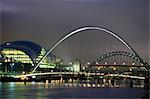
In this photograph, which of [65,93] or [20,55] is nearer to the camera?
[65,93]

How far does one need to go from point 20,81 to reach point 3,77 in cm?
86

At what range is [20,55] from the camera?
82.7 feet

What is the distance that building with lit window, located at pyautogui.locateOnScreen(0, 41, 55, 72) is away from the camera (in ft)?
78.6

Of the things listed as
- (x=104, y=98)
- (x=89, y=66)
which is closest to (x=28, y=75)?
(x=89, y=66)

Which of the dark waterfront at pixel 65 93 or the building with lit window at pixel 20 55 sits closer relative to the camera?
the dark waterfront at pixel 65 93

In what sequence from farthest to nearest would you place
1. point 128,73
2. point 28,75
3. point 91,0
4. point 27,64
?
point 27,64 < point 28,75 < point 128,73 < point 91,0

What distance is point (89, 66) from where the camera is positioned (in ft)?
58.7

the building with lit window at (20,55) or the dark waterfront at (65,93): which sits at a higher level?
the building with lit window at (20,55)

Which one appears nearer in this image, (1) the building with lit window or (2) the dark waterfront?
(2) the dark waterfront

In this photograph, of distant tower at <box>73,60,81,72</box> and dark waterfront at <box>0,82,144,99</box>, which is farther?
distant tower at <box>73,60,81,72</box>

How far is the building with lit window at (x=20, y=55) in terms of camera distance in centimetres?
2397

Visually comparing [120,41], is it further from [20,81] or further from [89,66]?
[20,81]

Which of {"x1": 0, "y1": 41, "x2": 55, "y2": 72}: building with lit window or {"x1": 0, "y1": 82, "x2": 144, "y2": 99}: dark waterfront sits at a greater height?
{"x1": 0, "y1": 41, "x2": 55, "y2": 72}: building with lit window

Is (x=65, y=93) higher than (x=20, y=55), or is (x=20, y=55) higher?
(x=20, y=55)
